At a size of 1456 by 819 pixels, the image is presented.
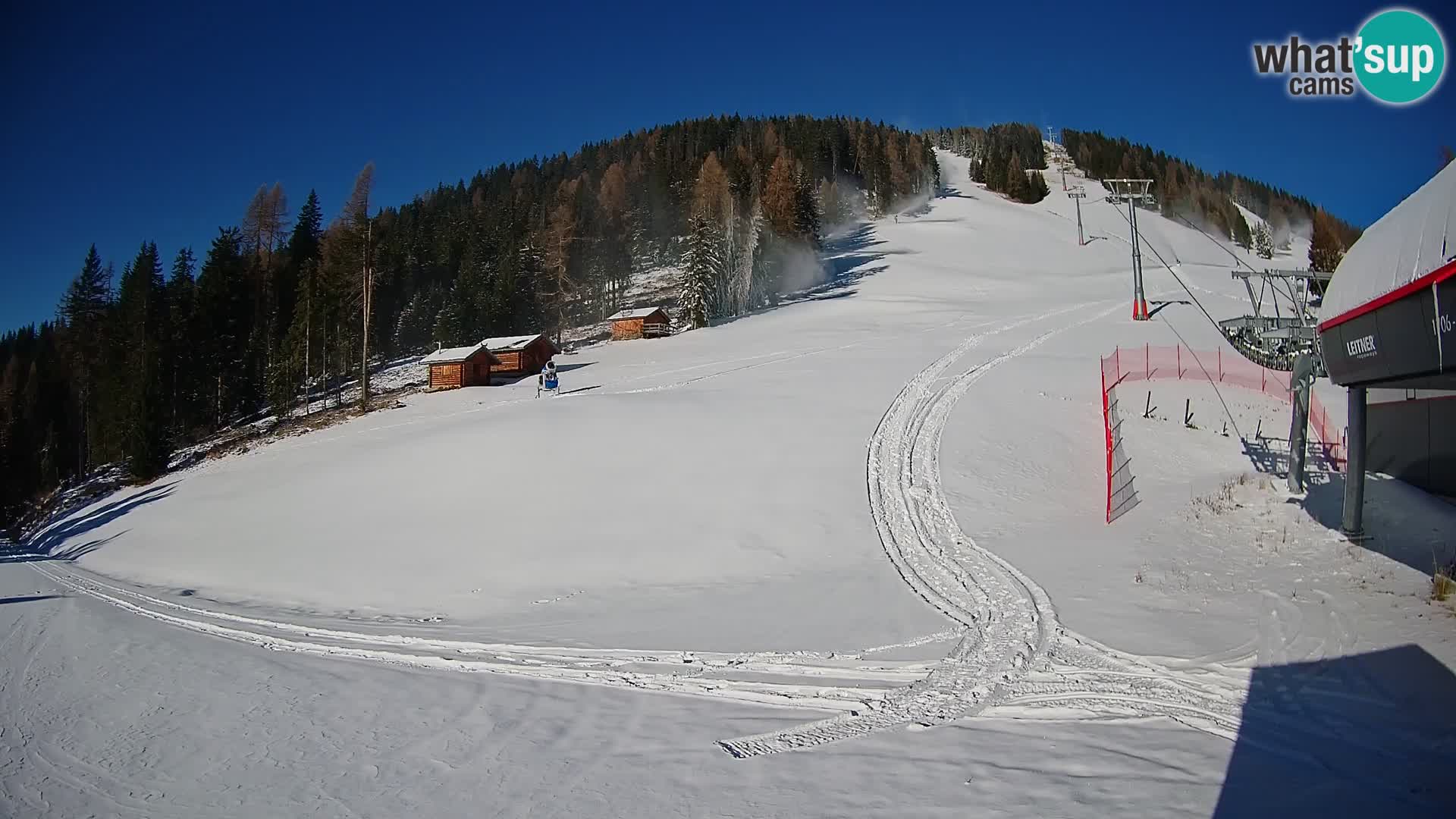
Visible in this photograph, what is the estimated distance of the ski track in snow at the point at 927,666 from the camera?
5.88 metres

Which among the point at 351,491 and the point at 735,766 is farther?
the point at 351,491

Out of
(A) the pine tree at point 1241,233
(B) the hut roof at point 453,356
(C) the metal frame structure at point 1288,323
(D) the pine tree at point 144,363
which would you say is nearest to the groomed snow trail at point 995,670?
(C) the metal frame structure at point 1288,323

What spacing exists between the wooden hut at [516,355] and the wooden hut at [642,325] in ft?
A: 29.0

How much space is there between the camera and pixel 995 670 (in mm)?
7074

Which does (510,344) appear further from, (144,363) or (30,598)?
(30,598)

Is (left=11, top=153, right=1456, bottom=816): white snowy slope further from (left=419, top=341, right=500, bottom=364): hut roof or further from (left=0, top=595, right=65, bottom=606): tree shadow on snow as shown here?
(left=419, top=341, right=500, bottom=364): hut roof

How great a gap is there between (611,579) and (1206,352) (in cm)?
2770

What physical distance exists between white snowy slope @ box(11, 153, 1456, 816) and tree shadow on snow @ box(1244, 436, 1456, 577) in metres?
0.10

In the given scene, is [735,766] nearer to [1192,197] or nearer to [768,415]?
[768,415]

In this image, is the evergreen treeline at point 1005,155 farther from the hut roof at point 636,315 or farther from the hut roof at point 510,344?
the hut roof at point 510,344

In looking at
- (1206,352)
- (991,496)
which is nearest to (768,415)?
(991,496)

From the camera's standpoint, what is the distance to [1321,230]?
7844 centimetres

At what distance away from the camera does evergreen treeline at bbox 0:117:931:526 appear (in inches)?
1825

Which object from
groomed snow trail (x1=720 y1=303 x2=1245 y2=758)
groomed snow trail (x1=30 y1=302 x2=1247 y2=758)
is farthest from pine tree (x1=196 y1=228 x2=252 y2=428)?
groomed snow trail (x1=720 y1=303 x2=1245 y2=758)
